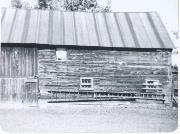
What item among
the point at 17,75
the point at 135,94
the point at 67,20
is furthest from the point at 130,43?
the point at 17,75

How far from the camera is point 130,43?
14.2m

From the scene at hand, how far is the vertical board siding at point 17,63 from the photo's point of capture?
13109 millimetres

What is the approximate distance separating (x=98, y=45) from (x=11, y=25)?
5714 mm

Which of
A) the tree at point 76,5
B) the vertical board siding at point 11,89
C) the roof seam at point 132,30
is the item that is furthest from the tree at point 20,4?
the vertical board siding at point 11,89

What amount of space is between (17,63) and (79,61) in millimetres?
3809

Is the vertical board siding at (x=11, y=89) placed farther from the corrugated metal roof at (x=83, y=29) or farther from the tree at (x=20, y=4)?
the tree at (x=20, y=4)

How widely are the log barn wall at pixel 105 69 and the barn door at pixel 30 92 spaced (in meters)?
0.44

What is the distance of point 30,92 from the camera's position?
13289mm

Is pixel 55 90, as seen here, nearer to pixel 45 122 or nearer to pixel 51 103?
pixel 51 103

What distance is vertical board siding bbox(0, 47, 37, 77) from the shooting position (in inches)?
516

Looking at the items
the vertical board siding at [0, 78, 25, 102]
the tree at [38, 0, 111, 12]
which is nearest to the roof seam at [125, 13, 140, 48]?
the vertical board siding at [0, 78, 25, 102]

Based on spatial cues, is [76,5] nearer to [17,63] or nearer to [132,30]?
[132,30]

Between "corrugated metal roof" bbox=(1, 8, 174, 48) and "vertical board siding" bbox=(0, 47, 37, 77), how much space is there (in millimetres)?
652

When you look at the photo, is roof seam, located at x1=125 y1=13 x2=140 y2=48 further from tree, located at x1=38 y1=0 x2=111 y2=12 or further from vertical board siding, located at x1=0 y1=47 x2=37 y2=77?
tree, located at x1=38 y1=0 x2=111 y2=12
